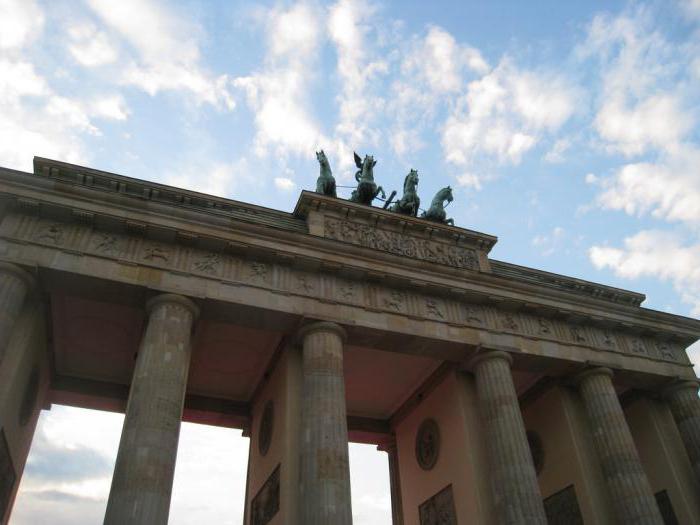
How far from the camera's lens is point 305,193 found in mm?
20484

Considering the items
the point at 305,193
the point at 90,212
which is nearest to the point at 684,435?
the point at 305,193

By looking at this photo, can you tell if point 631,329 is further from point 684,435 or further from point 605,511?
point 605,511

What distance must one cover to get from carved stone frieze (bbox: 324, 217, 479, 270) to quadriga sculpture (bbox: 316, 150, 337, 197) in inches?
75.0

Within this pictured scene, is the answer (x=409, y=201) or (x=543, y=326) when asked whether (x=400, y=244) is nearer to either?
(x=409, y=201)

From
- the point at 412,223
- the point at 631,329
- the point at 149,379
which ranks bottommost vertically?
the point at 149,379

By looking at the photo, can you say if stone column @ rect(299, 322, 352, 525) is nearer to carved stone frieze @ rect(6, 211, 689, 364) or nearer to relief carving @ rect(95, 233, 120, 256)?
carved stone frieze @ rect(6, 211, 689, 364)

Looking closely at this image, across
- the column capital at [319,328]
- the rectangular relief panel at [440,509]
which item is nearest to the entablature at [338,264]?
the column capital at [319,328]

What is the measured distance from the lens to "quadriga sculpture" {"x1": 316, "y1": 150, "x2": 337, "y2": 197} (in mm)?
22077

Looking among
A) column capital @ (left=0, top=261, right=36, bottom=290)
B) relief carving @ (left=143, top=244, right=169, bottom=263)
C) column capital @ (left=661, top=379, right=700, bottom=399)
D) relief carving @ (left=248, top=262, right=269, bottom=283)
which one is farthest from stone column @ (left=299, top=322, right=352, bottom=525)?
column capital @ (left=661, top=379, right=700, bottom=399)

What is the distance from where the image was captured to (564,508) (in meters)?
19.8

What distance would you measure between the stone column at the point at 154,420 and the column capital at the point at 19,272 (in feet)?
9.66

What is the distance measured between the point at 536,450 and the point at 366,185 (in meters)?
11.7

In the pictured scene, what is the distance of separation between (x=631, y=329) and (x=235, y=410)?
15.0 meters

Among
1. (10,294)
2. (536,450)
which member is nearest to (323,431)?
(10,294)
